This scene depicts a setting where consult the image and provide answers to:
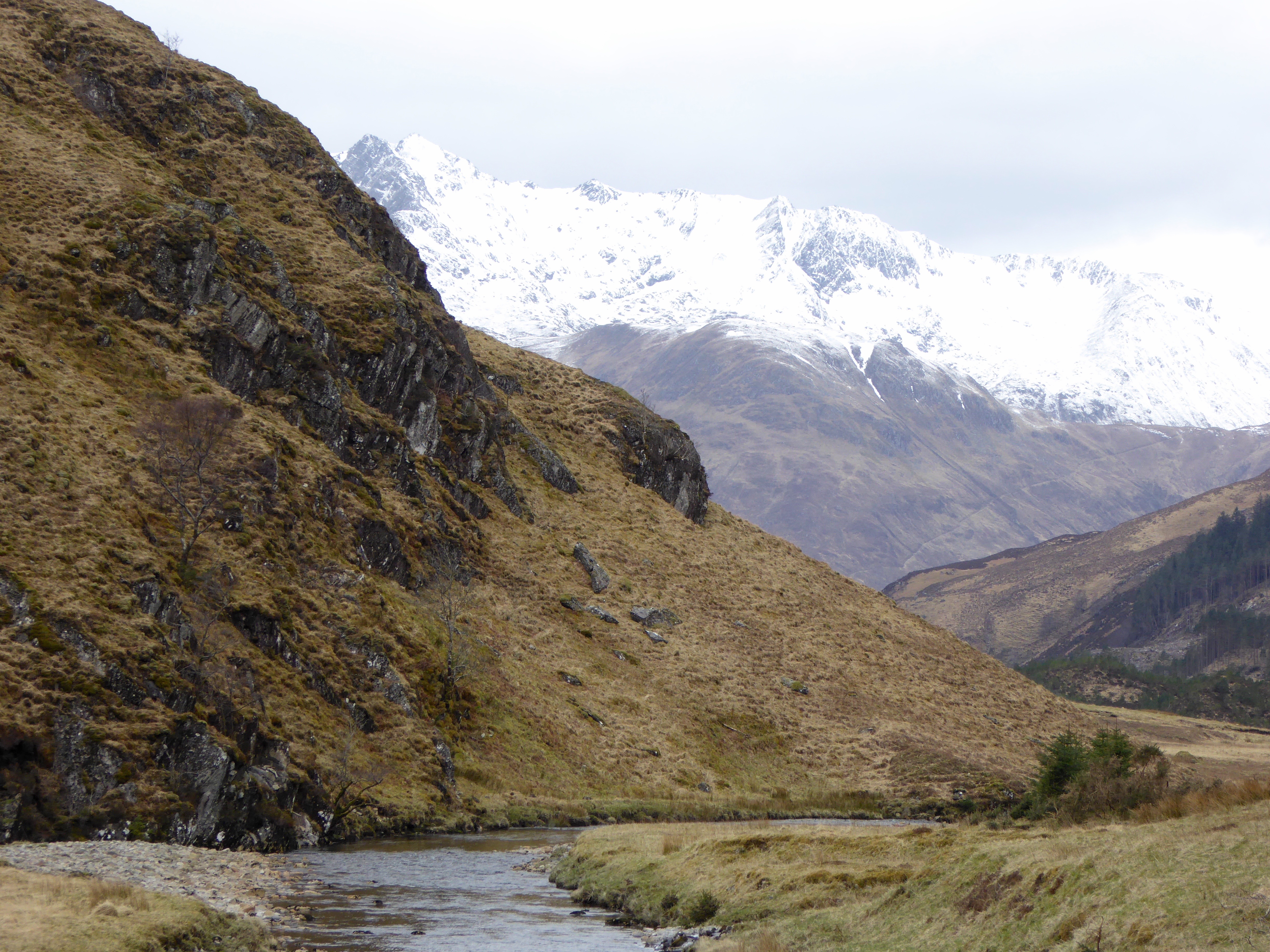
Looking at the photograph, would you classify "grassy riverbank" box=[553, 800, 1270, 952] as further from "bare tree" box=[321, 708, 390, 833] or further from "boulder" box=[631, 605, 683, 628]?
"boulder" box=[631, 605, 683, 628]

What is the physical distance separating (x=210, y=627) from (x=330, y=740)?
8306 millimetres

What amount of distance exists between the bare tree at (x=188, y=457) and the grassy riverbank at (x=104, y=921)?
29199 millimetres

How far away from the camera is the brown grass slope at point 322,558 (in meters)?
42.7

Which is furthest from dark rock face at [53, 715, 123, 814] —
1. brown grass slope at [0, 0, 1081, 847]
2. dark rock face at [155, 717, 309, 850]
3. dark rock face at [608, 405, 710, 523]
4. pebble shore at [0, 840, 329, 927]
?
dark rock face at [608, 405, 710, 523]

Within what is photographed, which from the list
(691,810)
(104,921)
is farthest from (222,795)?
(691,810)

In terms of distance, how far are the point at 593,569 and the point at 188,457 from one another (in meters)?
40.5

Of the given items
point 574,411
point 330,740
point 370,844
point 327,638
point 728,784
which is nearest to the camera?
point 370,844

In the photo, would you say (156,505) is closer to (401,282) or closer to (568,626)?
(568,626)

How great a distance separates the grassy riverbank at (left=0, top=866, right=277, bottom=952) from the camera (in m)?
21.2

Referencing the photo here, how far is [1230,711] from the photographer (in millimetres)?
180500

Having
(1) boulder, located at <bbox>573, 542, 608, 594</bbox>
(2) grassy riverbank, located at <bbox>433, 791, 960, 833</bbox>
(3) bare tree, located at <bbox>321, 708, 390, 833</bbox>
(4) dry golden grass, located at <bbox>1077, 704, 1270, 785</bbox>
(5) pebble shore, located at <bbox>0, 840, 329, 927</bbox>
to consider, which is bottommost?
(4) dry golden grass, located at <bbox>1077, 704, 1270, 785</bbox>

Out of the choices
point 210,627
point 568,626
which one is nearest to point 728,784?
point 568,626

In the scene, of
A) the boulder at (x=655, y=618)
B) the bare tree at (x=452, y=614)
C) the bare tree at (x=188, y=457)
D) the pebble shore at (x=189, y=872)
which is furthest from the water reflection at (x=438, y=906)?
the boulder at (x=655, y=618)

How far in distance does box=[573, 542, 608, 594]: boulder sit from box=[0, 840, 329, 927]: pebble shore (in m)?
53.8
